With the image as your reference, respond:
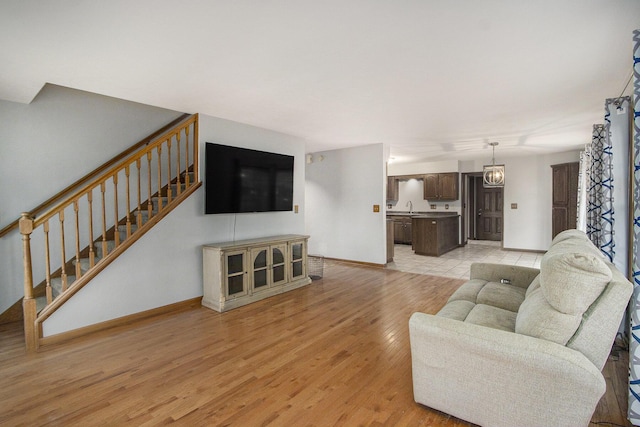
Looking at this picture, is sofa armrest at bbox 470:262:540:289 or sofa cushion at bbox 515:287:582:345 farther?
sofa armrest at bbox 470:262:540:289

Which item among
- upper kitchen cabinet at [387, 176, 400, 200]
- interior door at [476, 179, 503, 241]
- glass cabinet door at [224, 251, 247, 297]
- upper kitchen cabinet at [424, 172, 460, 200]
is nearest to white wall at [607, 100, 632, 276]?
glass cabinet door at [224, 251, 247, 297]

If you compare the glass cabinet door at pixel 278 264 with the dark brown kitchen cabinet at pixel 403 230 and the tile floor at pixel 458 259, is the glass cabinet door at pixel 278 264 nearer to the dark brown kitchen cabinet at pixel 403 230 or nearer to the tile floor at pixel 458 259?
Result: the tile floor at pixel 458 259

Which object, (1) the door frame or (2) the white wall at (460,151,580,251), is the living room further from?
(1) the door frame

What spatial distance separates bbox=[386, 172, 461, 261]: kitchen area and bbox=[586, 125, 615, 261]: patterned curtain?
3723mm

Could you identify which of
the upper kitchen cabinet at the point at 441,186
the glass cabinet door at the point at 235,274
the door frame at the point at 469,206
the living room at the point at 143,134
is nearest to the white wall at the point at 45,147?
the living room at the point at 143,134

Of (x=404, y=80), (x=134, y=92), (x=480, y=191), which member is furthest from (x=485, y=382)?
(x=480, y=191)

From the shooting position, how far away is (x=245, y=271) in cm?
380

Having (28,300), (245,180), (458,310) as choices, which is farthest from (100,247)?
(458,310)

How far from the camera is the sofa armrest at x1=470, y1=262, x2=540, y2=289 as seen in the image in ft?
9.61

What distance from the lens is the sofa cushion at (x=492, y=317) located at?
2.03m

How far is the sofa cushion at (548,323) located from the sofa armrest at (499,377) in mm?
52

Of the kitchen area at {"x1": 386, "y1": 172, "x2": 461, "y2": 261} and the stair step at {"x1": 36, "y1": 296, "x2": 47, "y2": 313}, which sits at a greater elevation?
the kitchen area at {"x1": 386, "y1": 172, "x2": 461, "y2": 261}

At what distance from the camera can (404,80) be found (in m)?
2.79

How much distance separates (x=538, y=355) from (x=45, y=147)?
4.82 meters
